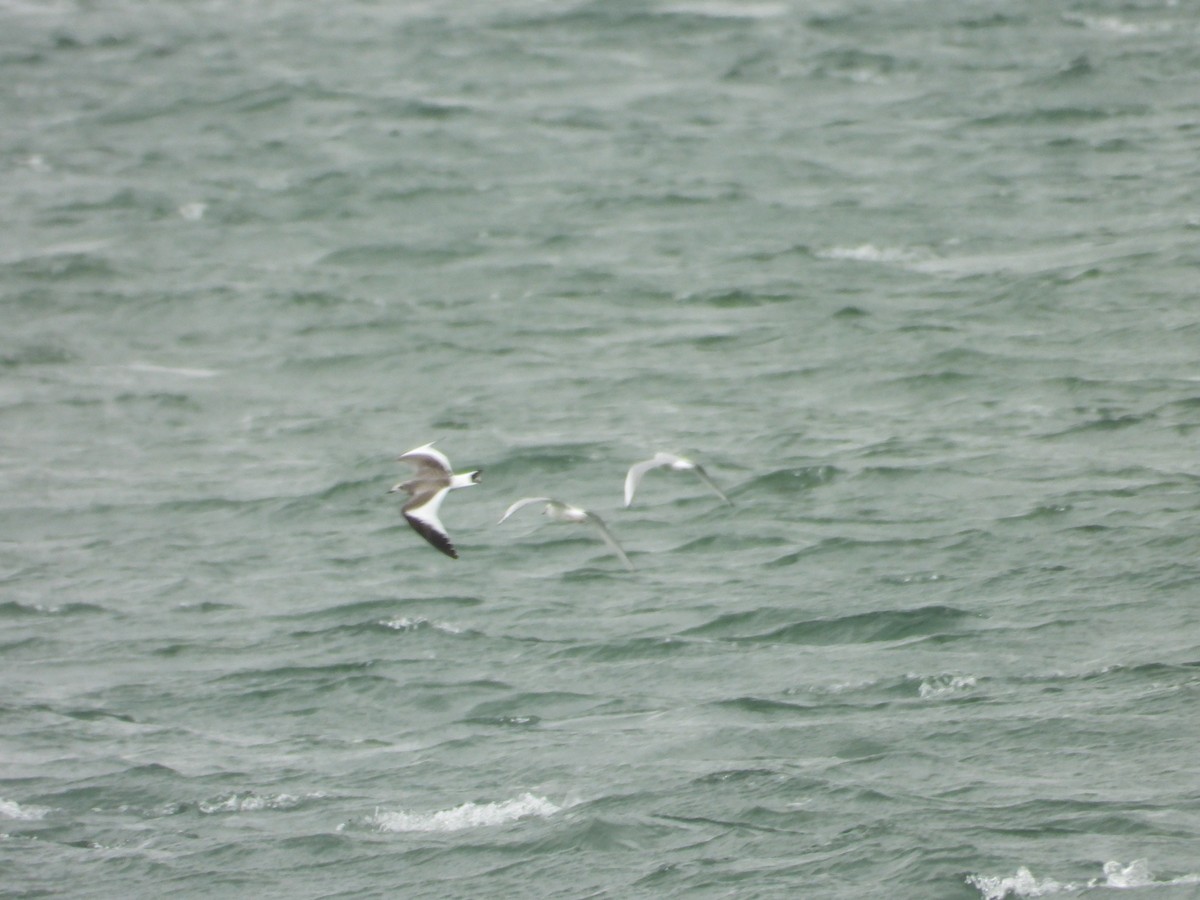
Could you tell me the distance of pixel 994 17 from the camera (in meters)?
31.0

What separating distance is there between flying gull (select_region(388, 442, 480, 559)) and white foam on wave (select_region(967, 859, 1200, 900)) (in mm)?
3240

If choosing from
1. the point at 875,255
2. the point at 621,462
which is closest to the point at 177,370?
the point at 621,462

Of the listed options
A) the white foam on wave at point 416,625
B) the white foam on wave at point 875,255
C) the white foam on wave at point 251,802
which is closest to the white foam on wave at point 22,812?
the white foam on wave at point 251,802

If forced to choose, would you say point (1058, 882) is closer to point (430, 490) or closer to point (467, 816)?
point (467, 816)

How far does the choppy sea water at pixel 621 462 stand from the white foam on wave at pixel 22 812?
6cm

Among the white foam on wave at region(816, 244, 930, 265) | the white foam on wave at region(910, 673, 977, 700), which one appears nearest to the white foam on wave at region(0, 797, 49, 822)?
the white foam on wave at region(910, 673, 977, 700)

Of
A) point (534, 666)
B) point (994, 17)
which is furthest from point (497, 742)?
point (994, 17)

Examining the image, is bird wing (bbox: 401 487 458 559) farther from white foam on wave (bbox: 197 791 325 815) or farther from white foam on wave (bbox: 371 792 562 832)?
white foam on wave (bbox: 197 791 325 815)

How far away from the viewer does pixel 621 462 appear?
18.1 meters

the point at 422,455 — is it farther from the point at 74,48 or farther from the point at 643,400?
the point at 74,48

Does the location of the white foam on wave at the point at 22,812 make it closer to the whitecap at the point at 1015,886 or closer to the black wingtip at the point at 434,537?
the black wingtip at the point at 434,537

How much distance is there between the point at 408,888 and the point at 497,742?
79.6 inches

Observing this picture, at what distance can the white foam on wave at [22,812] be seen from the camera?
12.5m

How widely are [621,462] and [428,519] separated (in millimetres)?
6462
